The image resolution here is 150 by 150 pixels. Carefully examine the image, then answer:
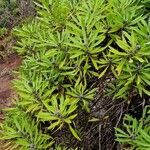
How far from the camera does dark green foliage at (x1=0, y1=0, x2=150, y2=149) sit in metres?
2.36

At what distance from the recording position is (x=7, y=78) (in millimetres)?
8031

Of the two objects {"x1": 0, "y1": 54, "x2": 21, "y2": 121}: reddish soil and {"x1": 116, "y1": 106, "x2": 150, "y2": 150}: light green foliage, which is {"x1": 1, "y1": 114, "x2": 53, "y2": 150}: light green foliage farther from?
{"x1": 0, "y1": 54, "x2": 21, "y2": 121}: reddish soil

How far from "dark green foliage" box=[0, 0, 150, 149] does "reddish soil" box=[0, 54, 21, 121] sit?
3.57 meters

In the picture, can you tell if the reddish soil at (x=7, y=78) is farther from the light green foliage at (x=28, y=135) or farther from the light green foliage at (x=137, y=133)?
the light green foliage at (x=137, y=133)

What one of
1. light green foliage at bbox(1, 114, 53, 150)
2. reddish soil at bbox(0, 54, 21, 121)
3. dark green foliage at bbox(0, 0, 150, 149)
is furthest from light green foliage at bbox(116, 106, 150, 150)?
reddish soil at bbox(0, 54, 21, 121)

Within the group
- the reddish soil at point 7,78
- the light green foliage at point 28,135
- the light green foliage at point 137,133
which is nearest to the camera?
the light green foliage at point 137,133

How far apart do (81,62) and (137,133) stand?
0.51 m

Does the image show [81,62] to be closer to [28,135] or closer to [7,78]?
[28,135]

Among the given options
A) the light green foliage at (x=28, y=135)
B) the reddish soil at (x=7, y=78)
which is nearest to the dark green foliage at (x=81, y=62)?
the light green foliage at (x=28, y=135)

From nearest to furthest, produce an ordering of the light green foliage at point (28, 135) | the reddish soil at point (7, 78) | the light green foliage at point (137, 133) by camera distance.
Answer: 1. the light green foliage at point (137, 133)
2. the light green foliage at point (28, 135)
3. the reddish soil at point (7, 78)

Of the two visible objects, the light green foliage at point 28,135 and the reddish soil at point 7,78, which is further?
the reddish soil at point 7,78

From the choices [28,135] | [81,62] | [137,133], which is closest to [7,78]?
[28,135]

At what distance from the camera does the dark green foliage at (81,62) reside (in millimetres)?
2363

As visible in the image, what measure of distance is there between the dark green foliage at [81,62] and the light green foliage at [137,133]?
4 centimetres
